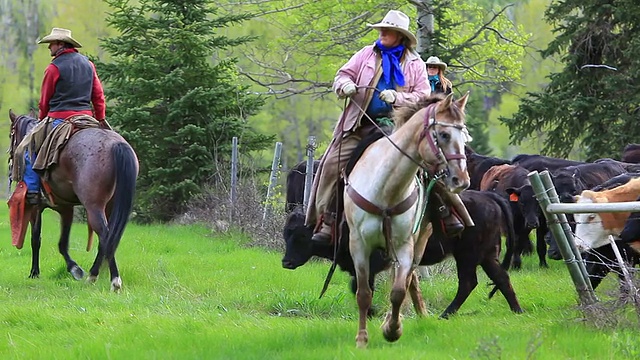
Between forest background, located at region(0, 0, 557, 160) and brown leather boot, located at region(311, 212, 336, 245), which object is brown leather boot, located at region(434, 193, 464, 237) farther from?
forest background, located at region(0, 0, 557, 160)

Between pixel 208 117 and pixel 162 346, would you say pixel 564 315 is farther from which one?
pixel 208 117

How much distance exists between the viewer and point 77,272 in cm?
1330

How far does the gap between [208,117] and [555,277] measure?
37.7 ft

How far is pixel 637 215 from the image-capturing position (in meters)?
10.4

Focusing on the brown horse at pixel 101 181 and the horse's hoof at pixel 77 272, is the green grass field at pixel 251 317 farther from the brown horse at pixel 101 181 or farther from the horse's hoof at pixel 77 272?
the brown horse at pixel 101 181

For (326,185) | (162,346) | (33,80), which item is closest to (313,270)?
(326,185)

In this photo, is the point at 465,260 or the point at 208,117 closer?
the point at 465,260

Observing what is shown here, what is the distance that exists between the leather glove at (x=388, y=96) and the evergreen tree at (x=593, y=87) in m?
13.7

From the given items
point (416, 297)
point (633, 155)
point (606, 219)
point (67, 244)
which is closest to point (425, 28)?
point (633, 155)

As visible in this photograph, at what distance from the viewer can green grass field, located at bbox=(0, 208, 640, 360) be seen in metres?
7.68

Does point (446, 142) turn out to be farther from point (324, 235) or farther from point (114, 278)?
point (114, 278)

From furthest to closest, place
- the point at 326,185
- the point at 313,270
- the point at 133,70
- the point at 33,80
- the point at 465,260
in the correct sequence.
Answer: the point at 33,80, the point at 133,70, the point at 313,270, the point at 465,260, the point at 326,185

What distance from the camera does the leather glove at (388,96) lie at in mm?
8781

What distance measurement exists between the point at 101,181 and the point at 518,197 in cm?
667
